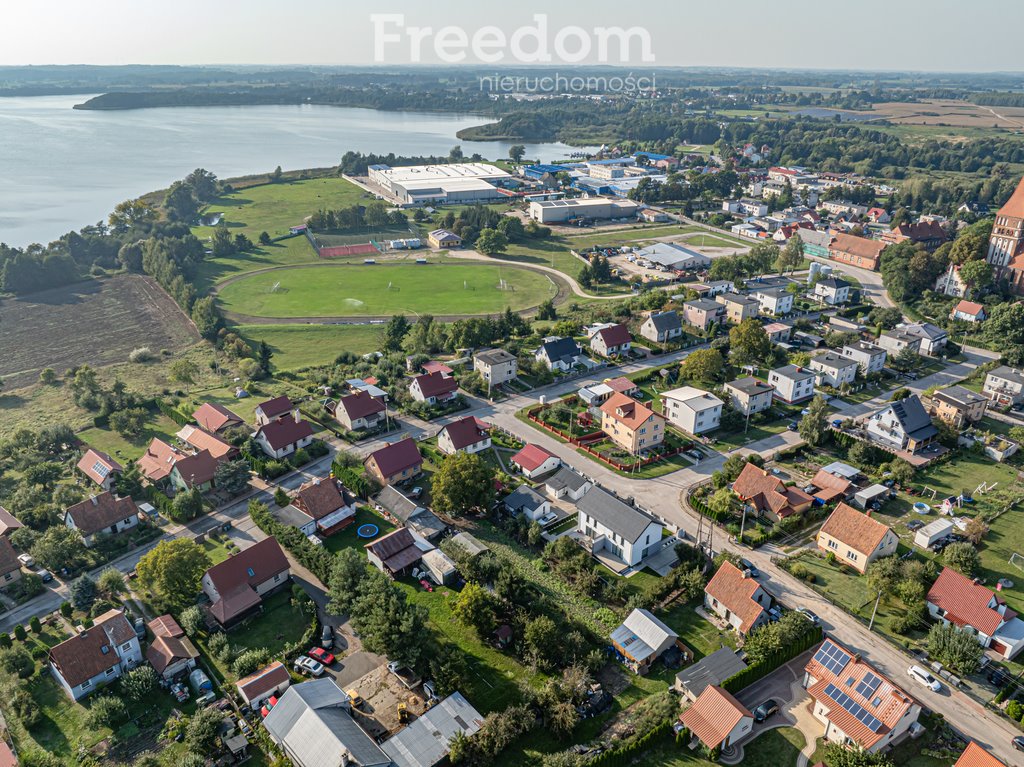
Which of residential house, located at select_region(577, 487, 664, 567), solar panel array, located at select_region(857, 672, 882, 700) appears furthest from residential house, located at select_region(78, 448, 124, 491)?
solar panel array, located at select_region(857, 672, 882, 700)

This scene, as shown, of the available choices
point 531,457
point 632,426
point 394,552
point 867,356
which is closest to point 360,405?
point 531,457

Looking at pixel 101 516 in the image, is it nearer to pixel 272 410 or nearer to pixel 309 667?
pixel 272 410

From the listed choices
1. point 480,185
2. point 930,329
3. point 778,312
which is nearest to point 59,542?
point 778,312

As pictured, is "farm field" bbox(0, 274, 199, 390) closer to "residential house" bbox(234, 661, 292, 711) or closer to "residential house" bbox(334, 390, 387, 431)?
"residential house" bbox(334, 390, 387, 431)

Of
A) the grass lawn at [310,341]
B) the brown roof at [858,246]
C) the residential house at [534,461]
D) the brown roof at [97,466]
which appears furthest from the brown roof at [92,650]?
the brown roof at [858,246]

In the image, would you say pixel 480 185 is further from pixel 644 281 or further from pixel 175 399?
pixel 175 399
